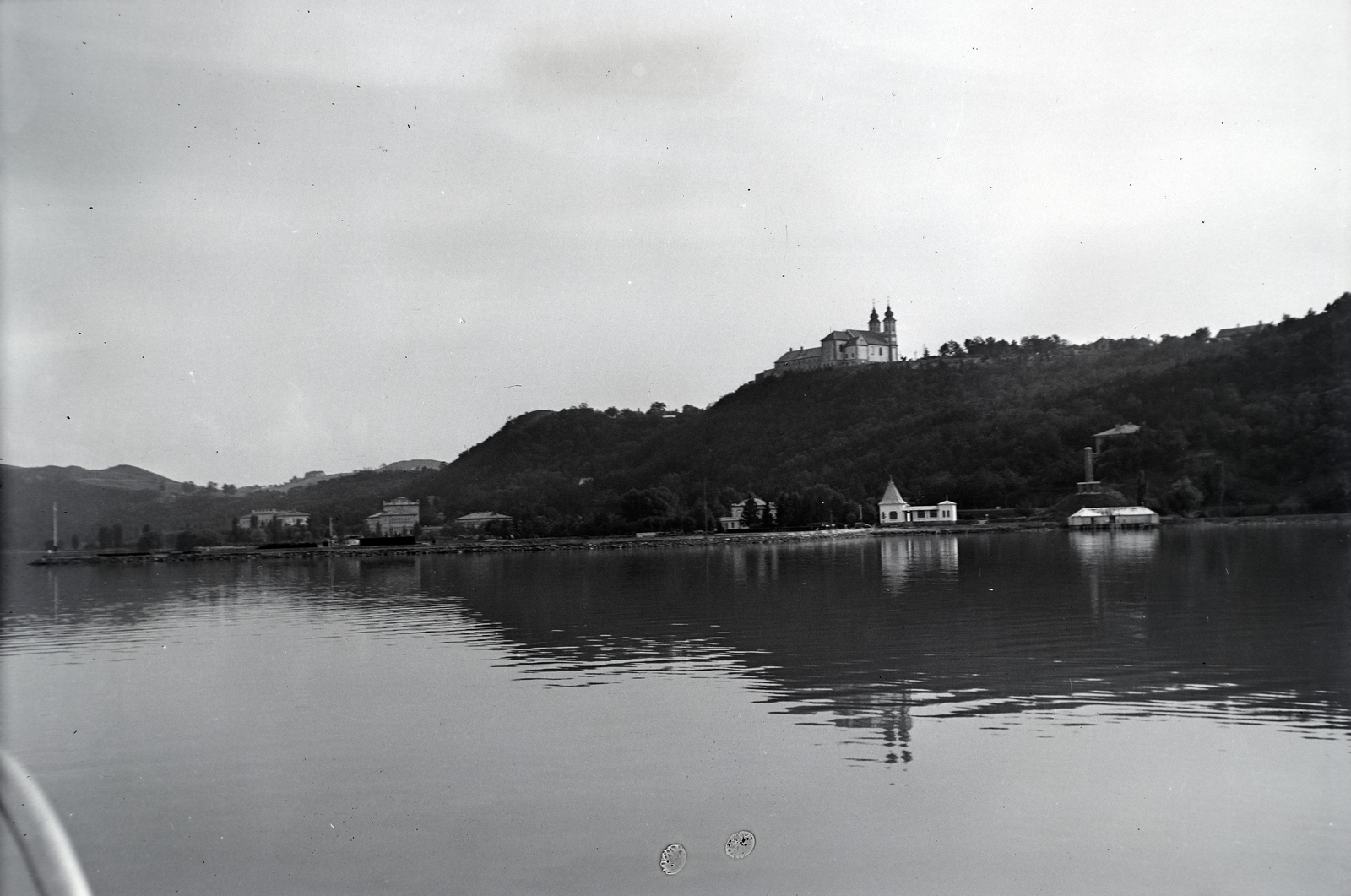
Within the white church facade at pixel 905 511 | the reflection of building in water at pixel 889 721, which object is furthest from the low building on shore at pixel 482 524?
the reflection of building in water at pixel 889 721

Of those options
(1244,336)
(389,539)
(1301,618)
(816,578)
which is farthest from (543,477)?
(1301,618)

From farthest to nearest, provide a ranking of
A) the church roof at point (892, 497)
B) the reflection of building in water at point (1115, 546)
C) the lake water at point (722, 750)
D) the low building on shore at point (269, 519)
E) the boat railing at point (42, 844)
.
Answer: the low building on shore at point (269, 519) < the church roof at point (892, 497) < the reflection of building in water at point (1115, 546) < the lake water at point (722, 750) < the boat railing at point (42, 844)

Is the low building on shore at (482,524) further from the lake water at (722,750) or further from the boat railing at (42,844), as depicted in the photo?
the boat railing at (42,844)

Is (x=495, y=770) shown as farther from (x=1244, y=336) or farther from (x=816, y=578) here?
(x=1244, y=336)

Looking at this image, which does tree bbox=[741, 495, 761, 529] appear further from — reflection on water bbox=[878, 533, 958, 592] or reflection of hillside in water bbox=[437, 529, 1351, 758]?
reflection of hillside in water bbox=[437, 529, 1351, 758]

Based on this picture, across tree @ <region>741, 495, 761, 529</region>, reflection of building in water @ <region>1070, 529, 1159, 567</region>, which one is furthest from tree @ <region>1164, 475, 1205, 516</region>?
tree @ <region>741, 495, 761, 529</region>

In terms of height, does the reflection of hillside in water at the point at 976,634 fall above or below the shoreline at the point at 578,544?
above
